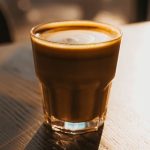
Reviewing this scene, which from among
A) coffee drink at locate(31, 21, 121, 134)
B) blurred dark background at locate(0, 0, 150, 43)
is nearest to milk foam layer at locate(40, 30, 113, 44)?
coffee drink at locate(31, 21, 121, 134)

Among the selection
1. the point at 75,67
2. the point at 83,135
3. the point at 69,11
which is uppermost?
the point at 75,67

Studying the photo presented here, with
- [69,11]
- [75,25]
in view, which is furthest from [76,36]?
[69,11]

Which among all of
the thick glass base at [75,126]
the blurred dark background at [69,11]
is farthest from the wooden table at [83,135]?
the blurred dark background at [69,11]

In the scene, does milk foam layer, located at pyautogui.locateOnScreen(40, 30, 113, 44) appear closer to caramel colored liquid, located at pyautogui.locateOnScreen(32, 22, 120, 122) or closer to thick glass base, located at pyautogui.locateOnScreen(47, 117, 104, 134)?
caramel colored liquid, located at pyautogui.locateOnScreen(32, 22, 120, 122)

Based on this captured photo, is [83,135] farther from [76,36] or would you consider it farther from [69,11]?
[69,11]

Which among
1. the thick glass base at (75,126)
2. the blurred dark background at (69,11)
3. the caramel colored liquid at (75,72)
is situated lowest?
the blurred dark background at (69,11)

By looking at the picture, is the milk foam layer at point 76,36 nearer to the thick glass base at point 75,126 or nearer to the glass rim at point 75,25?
the glass rim at point 75,25

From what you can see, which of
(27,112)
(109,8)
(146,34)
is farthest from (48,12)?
(27,112)
